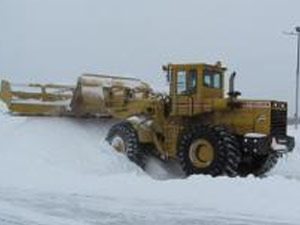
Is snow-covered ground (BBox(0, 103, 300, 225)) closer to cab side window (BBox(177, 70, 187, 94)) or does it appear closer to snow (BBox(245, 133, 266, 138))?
snow (BBox(245, 133, 266, 138))

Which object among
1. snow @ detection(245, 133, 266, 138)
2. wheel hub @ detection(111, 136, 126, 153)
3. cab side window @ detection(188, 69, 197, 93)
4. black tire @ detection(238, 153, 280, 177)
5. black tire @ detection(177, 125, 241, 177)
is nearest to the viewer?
black tire @ detection(177, 125, 241, 177)

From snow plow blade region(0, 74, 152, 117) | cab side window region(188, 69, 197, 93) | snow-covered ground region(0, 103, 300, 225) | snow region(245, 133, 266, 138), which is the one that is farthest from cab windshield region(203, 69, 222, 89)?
snow-covered ground region(0, 103, 300, 225)

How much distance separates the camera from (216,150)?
719 inches

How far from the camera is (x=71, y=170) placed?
18797mm

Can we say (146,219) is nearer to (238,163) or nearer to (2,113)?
(238,163)

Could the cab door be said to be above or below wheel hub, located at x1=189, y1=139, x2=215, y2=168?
above

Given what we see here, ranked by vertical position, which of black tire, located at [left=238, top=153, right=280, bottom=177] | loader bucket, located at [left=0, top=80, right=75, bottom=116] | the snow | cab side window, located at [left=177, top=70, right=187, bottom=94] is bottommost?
black tire, located at [left=238, top=153, right=280, bottom=177]

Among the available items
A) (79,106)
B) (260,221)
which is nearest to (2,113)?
(79,106)

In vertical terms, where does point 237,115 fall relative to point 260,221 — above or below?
above

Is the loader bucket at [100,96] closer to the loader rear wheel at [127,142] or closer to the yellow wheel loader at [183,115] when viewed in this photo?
the yellow wheel loader at [183,115]

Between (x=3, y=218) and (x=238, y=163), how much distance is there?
7.52 meters

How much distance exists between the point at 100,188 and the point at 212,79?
17.6 ft

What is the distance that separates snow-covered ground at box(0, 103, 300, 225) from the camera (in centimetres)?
1274

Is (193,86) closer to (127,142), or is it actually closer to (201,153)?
(201,153)
